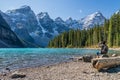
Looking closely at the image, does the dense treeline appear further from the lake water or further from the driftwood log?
the driftwood log

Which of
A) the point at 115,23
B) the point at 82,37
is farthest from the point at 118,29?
the point at 82,37

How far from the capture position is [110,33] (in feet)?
446

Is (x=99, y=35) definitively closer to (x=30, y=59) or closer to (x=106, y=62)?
(x=30, y=59)

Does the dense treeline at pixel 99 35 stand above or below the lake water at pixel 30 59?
above

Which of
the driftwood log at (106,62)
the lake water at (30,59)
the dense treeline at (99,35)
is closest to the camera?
the driftwood log at (106,62)

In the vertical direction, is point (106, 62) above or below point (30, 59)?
above

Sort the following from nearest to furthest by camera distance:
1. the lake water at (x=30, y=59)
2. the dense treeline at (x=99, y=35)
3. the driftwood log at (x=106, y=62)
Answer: the driftwood log at (x=106, y=62) < the lake water at (x=30, y=59) < the dense treeline at (x=99, y=35)

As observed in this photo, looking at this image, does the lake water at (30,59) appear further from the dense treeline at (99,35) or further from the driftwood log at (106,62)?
the dense treeline at (99,35)

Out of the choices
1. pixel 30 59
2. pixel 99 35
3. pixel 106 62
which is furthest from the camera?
pixel 99 35

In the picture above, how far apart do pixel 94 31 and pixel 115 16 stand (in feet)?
114

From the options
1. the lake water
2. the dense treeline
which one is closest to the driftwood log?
the lake water

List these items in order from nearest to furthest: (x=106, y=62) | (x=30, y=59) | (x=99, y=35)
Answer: (x=106, y=62) → (x=30, y=59) → (x=99, y=35)

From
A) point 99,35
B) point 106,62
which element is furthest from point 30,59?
point 99,35

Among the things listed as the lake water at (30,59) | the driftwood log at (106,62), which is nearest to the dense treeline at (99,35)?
the lake water at (30,59)
